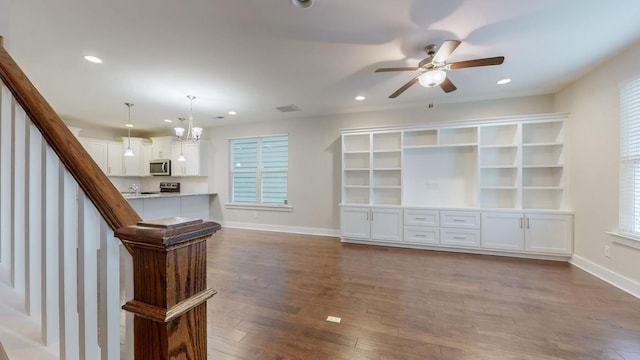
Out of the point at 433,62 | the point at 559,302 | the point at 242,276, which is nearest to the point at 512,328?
the point at 559,302

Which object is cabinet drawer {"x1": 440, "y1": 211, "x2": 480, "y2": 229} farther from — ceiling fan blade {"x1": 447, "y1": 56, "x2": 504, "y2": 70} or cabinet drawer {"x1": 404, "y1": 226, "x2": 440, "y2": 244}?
ceiling fan blade {"x1": 447, "y1": 56, "x2": 504, "y2": 70}

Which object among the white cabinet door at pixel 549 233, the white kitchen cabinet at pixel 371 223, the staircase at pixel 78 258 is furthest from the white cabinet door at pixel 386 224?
the staircase at pixel 78 258

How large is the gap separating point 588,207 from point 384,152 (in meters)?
2.96

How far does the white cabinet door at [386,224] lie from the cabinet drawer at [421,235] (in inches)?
5.4

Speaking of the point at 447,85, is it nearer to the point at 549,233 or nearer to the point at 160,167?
the point at 549,233

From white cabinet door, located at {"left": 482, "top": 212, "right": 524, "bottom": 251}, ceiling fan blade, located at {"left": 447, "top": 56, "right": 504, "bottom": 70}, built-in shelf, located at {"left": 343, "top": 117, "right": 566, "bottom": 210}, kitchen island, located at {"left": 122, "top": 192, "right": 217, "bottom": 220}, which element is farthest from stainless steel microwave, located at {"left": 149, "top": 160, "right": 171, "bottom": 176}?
white cabinet door, located at {"left": 482, "top": 212, "right": 524, "bottom": 251}

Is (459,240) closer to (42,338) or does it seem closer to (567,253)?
(567,253)

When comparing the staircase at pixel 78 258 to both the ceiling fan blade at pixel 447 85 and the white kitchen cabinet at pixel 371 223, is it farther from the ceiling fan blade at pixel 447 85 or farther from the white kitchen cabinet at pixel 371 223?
the white kitchen cabinet at pixel 371 223

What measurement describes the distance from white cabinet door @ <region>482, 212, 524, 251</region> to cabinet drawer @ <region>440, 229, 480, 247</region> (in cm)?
11

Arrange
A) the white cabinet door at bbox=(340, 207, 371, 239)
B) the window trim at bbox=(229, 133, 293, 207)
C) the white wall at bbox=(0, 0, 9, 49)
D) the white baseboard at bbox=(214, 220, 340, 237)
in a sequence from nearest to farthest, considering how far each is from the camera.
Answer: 1. the white wall at bbox=(0, 0, 9, 49)
2. the white cabinet door at bbox=(340, 207, 371, 239)
3. the white baseboard at bbox=(214, 220, 340, 237)
4. the window trim at bbox=(229, 133, 293, 207)

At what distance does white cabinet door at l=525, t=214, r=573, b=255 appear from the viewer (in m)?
3.66

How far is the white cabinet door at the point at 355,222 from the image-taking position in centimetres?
468

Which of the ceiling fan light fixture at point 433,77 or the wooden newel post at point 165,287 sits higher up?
the ceiling fan light fixture at point 433,77

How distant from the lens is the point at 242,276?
3133 mm
